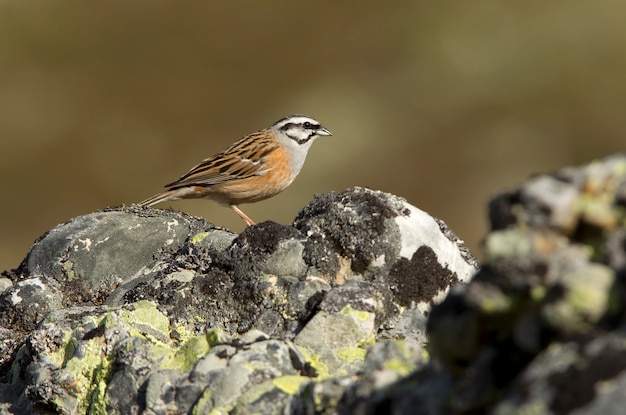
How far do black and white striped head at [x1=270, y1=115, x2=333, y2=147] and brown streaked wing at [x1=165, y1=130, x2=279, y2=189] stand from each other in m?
0.25

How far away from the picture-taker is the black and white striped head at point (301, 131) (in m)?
12.8

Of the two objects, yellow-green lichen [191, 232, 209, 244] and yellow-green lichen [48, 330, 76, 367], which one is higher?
yellow-green lichen [191, 232, 209, 244]

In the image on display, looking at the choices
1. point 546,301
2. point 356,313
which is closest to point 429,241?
point 356,313

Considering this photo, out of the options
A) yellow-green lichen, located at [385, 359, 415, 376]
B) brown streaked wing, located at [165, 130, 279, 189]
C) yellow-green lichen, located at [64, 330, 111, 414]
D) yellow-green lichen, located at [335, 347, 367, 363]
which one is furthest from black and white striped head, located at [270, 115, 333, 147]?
yellow-green lichen, located at [385, 359, 415, 376]

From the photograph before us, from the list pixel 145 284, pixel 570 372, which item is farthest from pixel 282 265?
pixel 570 372

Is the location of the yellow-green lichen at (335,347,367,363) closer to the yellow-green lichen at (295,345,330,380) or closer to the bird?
the yellow-green lichen at (295,345,330,380)

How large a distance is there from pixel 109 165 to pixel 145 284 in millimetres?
16248

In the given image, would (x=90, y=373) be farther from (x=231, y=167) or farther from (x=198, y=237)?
(x=231, y=167)

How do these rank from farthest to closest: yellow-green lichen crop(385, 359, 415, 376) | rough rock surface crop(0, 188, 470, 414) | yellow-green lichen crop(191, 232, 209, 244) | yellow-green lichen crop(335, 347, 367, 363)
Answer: yellow-green lichen crop(191, 232, 209, 244)
yellow-green lichen crop(335, 347, 367, 363)
rough rock surface crop(0, 188, 470, 414)
yellow-green lichen crop(385, 359, 415, 376)

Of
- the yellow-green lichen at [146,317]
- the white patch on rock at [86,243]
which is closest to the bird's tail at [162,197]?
the white patch on rock at [86,243]

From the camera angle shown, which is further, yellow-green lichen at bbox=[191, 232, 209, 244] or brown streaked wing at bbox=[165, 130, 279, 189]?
brown streaked wing at bbox=[165, 130, 279, 189]

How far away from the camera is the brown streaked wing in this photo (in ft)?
40.4

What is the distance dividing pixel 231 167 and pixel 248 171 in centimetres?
25

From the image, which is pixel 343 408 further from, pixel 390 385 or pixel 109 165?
pixel 109 165
